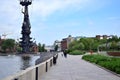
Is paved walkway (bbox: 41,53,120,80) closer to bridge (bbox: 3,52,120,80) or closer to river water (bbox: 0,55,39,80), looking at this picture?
bridge (bbox: 3,52,120,80)

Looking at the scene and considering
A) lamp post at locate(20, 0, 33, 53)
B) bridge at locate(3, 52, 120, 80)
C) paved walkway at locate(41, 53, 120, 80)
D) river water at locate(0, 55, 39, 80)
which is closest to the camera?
bridge at locate(3, 52, 120, 80)

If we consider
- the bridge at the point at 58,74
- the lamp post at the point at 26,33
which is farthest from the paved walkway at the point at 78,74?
the lamp post at the point at 26,33

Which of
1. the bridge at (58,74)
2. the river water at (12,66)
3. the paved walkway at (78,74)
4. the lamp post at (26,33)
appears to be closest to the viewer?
the bridge at (58,74)

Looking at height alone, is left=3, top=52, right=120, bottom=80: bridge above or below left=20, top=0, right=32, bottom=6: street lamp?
below

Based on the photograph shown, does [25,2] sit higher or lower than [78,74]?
higher

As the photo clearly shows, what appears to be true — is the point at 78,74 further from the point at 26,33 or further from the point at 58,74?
the point at 26,33

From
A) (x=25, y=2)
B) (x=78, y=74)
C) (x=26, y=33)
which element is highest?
(x=25, y=2)

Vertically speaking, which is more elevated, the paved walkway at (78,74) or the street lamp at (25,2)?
the street lamp at (25,2)

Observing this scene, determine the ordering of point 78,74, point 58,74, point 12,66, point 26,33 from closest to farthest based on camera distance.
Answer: point 58,74 < point 78,74 < point 12,66 < point 26,33

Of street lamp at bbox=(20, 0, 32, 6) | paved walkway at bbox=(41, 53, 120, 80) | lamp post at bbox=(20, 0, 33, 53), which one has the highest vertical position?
street lamp at bbox=(20, 0, 32, 6)

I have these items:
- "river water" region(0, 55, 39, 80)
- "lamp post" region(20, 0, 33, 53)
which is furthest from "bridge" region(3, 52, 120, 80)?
"lamp post" region(20, 0, 33, 53)

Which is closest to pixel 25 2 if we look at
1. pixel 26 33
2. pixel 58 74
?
pixel 26 33

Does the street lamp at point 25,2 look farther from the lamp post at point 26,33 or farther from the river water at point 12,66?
the river water at point 12,66

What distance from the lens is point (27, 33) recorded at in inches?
5984
